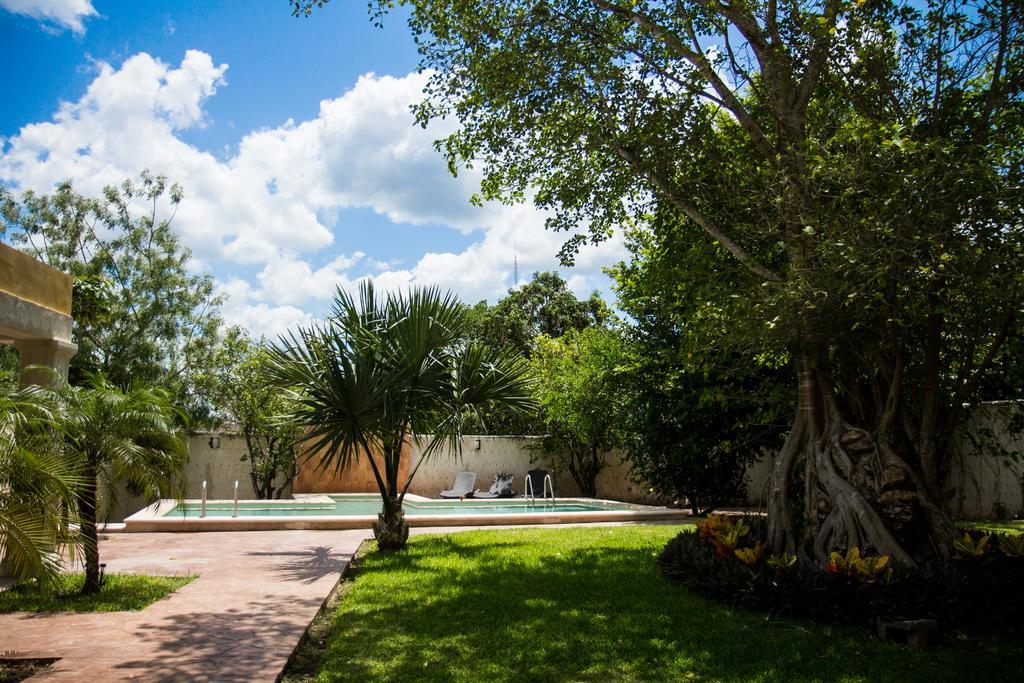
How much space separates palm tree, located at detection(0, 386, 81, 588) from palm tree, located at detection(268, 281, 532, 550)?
4.43 meters

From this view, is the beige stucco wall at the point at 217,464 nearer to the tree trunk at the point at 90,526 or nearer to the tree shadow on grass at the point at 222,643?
the tree trunk at the point at 90,526

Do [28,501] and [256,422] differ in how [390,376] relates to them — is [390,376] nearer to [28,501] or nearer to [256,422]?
[28,501]

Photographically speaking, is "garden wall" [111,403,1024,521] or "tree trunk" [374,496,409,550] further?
"garden wall" [111,403,1024,521]

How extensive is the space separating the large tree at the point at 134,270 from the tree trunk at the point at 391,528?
18.5m

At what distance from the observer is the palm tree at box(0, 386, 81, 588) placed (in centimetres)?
519

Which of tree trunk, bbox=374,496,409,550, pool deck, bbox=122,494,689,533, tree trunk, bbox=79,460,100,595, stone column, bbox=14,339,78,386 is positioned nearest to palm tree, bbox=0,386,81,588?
tree trunk, bbox=79,460,100,595

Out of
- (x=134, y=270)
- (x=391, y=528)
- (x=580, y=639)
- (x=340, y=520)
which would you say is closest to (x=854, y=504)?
(x=580, y=639)

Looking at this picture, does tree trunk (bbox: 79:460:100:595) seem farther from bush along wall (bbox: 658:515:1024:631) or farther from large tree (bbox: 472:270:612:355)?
large tree (bbox: 472:270:612:355)

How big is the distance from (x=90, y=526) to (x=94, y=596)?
72cm

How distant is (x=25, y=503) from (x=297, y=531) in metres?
9.10

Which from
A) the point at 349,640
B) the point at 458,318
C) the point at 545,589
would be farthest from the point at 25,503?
the point at 458,318

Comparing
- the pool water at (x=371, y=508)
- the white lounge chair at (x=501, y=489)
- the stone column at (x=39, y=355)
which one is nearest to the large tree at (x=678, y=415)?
the pool water at (x=371, y=508)

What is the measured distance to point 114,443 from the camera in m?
7.79

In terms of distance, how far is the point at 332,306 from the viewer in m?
11.2
